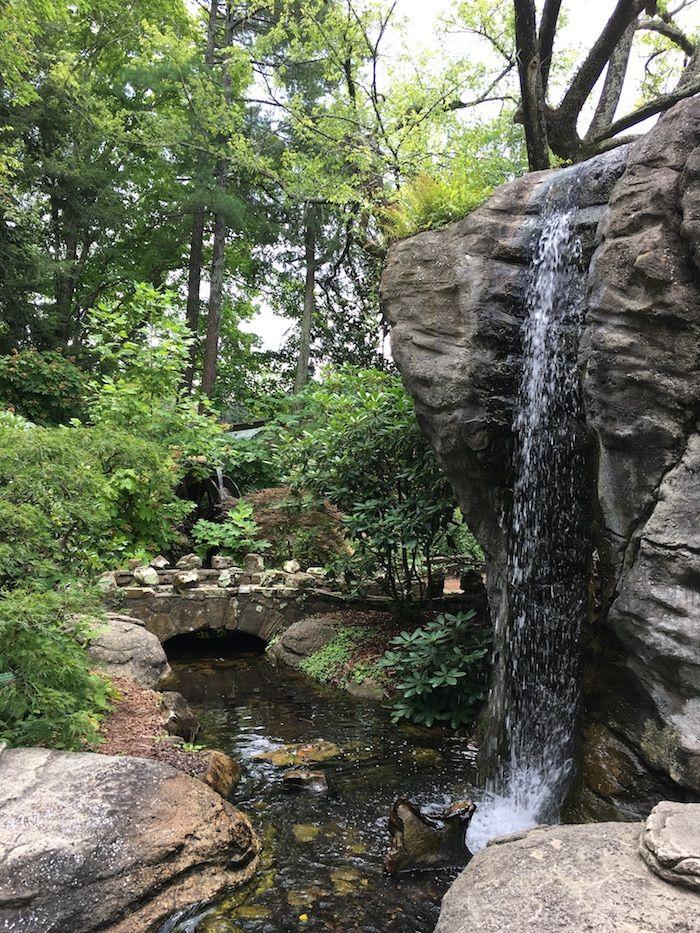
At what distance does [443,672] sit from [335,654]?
223cm

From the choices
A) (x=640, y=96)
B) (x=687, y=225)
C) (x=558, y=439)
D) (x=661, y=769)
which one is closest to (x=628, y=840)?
(x=661, y=769)

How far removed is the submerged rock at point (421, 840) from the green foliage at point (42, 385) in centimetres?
1149

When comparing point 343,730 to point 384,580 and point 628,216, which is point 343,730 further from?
point 628,216

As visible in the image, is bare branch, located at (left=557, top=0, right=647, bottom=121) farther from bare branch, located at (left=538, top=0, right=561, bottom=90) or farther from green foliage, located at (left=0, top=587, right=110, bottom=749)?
green foliage, located at (left=0, top=587, right=110, bottom=749)

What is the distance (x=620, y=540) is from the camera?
4.32 metres

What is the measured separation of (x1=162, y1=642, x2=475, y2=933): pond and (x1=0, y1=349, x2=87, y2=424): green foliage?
320 inches

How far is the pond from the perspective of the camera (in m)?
3.44

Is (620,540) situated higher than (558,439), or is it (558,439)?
(558,439)

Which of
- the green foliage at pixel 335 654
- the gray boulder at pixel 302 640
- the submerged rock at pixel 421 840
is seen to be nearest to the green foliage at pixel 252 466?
the gray boulder at pixel 302 640

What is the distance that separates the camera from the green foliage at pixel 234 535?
10102 mm

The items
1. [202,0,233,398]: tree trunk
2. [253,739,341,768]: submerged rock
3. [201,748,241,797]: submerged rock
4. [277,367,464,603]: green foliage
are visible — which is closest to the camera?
[201,748,241,797]: submerged rock

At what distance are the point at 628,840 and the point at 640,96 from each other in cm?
1405

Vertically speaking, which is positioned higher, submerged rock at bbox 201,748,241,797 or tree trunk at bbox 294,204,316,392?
tree trunk at bbox 294,204,316,392

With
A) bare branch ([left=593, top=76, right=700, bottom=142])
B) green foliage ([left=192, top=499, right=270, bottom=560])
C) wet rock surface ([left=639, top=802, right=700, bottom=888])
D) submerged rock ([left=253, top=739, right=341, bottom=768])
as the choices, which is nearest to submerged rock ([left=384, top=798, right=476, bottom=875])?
submerged rock ([left=253, top=739, right=341, bottom=768])
